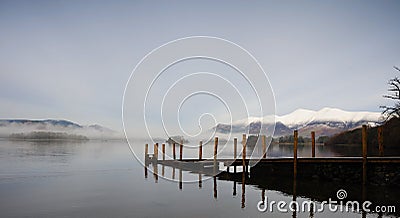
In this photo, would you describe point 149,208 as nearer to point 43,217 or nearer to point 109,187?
point 43,217

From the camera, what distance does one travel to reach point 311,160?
2262 centimetres

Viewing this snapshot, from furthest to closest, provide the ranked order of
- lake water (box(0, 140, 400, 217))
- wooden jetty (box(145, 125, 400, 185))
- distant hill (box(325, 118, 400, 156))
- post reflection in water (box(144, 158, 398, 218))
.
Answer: distant hill (box(325, 118, 400, 156)), wooden jetty (box(145, 125, 400, 185)), post reflection in water (box(144, 158, 398, 218)), lake water (box(0, 140, 400, 217))

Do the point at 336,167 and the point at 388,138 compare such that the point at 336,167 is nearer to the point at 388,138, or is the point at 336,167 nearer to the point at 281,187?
the point at 281,187

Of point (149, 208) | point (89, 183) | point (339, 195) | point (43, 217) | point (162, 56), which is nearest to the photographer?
point (43, 217)

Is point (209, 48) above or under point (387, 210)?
above

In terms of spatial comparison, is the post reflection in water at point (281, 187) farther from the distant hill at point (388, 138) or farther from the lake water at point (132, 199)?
the distant hill at point (388, 138)

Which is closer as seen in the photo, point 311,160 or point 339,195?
point 339,195

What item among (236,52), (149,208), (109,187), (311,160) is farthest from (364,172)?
(109,187)

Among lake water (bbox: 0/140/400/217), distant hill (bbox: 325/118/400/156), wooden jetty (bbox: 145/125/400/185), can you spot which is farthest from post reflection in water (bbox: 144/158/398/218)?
distant hill (bbox: 325/118/400/156)

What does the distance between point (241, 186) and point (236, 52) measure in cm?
927

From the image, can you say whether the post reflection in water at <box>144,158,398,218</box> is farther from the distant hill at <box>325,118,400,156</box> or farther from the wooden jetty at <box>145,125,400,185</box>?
the distant hill at <box>325,118,400,156</box>

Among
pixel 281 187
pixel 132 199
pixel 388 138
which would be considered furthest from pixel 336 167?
pixel 388 138

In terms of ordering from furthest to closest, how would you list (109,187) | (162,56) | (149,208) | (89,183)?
(89,183) → (109,187) → (162,56) → (149,208)

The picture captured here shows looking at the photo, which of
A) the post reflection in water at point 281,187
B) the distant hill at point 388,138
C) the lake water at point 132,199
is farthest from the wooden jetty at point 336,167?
the distant hill at point 388,138
